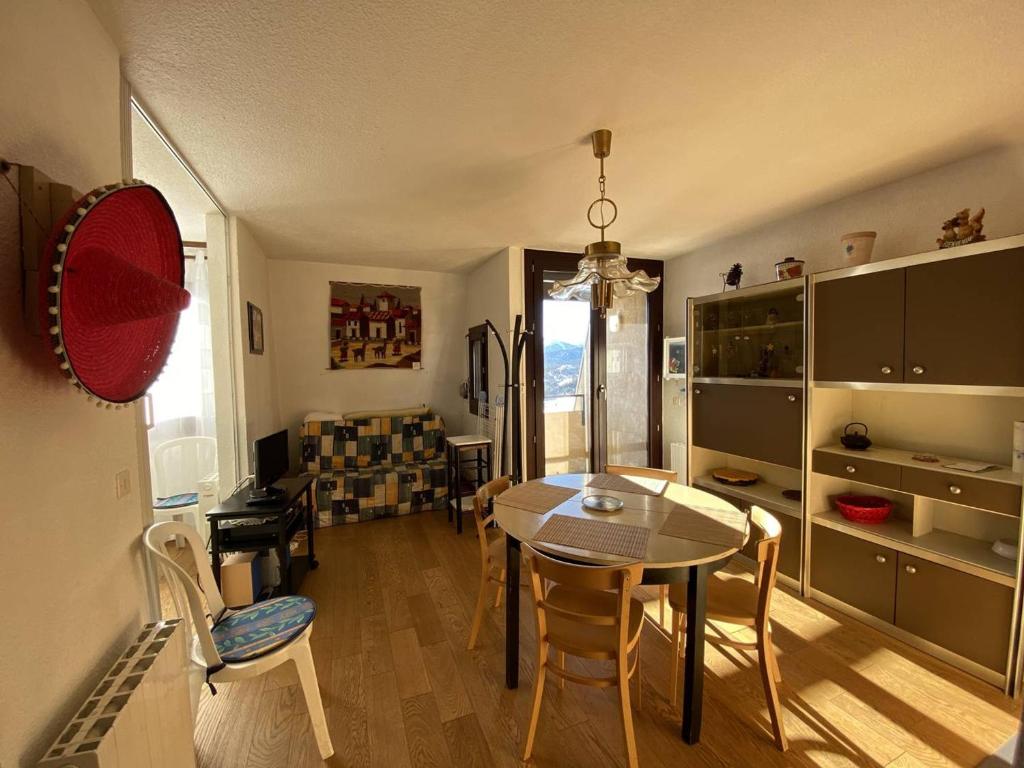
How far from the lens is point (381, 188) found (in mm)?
2395

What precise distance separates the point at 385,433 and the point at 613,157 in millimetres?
3174

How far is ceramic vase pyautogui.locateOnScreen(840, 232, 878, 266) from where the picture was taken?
2314 millimetres

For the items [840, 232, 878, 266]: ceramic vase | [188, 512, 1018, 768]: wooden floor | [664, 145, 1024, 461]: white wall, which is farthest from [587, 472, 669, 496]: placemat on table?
[664, 145, 1024, 461]: white wall

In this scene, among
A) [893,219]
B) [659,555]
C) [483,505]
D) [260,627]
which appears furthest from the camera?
[893,219]

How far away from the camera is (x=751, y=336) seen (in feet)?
9.70

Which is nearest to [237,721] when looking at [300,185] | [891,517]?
[300,185]

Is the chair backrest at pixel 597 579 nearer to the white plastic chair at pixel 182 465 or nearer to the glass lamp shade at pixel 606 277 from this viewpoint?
the glass lamp shade at pixel 606 277

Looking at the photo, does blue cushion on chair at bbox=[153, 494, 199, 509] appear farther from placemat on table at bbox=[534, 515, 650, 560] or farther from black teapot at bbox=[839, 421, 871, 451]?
black teapot at bbox=[839, 421, 871, 451]

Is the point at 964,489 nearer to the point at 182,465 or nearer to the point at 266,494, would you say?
the point at 266,494

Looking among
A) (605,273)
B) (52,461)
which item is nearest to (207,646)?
(52,461)

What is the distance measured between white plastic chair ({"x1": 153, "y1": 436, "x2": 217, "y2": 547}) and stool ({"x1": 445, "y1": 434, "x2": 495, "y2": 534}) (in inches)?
73.0

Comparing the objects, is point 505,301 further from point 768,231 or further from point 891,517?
point 891,517

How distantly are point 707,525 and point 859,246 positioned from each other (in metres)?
1.86

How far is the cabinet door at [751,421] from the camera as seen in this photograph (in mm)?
2596
